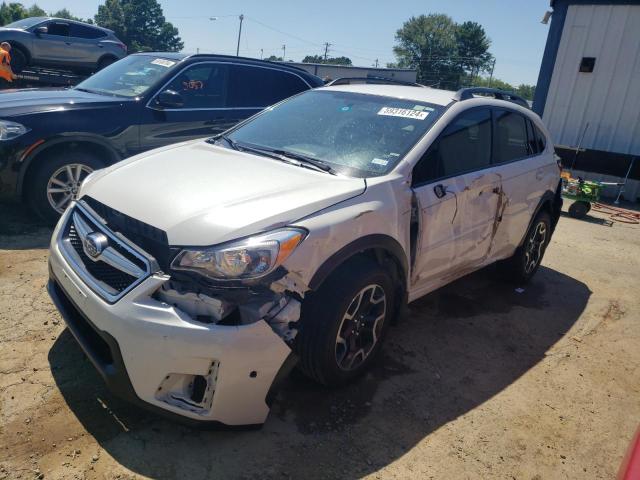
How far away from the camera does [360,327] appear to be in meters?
2.92

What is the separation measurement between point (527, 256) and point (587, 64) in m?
8.25

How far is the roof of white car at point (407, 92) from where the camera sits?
3.66 meters

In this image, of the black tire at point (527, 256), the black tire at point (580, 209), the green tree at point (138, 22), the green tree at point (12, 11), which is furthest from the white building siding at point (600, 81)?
the green tree at point (138, 22)

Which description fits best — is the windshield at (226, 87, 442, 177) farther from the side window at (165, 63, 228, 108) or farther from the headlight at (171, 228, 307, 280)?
the side window at (165, 63, 228, 108)

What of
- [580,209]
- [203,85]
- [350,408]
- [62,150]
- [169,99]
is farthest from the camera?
[580,209]

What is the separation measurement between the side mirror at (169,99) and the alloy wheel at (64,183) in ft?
3.37

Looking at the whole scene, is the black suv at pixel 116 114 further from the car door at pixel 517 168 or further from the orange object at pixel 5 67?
the orange object at pixel 5 67

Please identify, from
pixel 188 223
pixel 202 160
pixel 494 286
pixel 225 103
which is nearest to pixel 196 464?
pixel 188 223

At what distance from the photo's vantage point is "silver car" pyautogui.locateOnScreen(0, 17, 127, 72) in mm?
13000

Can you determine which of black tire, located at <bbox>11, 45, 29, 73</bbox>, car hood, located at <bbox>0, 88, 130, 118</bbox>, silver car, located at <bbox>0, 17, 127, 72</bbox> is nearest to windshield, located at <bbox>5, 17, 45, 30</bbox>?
silver car, located at <bbox>0, 17, 127, 72</bbox>

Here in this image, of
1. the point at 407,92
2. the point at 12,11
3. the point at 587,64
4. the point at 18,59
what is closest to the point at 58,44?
the point at 18,59

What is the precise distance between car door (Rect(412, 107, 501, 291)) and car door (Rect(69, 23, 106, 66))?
13.4 meters

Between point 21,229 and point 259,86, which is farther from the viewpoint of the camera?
point 259,86

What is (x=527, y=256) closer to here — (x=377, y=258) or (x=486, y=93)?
(x=486, y=93)
